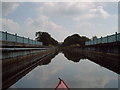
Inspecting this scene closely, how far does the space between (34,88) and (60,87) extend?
526 centimetres

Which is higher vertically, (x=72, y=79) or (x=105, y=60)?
(x=105, y=60)

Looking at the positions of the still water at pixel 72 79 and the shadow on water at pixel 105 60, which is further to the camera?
the shadow on water at pixel 105 60

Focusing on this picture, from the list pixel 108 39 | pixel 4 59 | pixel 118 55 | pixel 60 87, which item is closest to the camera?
pixel 60 87

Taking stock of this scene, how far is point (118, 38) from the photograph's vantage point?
73.1ft

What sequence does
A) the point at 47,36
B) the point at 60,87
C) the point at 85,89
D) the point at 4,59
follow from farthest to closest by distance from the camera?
the point at 47,36 < the point at 4,59 < the point at 85,89 < the point at 60,87

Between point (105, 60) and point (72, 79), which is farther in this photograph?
point (105, 60)

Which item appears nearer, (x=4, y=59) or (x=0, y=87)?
(x=0, y=87)

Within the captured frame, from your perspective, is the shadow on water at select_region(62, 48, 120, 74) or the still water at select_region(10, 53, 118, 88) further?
the shadow on water at select_region(62, 48, 120, 74)

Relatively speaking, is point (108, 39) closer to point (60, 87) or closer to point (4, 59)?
point (4, 59)

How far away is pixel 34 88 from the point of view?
338 inches

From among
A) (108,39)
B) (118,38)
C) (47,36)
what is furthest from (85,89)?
(47,36)

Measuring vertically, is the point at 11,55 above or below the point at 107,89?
above

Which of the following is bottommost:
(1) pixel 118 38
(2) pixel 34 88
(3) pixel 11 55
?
(2) pixel 34 88

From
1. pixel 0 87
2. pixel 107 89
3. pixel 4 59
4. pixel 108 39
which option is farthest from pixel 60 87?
pixel 108 39
